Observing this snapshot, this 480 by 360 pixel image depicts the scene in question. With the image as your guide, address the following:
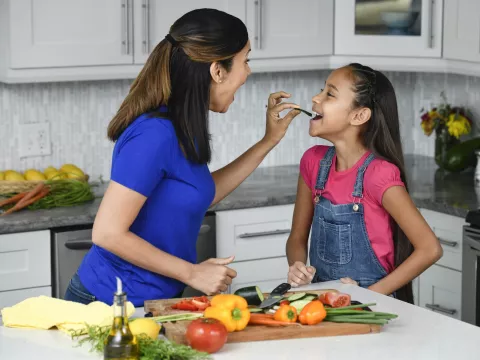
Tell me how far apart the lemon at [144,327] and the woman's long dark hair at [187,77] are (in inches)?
21.1

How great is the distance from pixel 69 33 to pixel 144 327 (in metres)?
1.93

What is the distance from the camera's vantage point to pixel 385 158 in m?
2.71

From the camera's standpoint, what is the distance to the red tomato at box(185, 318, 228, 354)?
1886 mm

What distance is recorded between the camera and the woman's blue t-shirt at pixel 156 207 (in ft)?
7.33

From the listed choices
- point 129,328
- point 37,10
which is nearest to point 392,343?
point 129,328

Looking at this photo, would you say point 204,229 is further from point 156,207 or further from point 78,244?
point 156,207

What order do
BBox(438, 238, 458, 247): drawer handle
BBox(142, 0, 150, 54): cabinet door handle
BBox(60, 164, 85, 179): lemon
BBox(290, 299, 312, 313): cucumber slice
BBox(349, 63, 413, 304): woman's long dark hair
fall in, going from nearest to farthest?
BBox(290, 299, 312, 313): cucumber slice < BBox(349, 63, 413, 304): woman's long dark hair < BBox(438, 238, 458, 247): drawer handle < BBox(142, 0, 150, 54): cabinet door handle < BBox(60, 164, 85, 179): lemon

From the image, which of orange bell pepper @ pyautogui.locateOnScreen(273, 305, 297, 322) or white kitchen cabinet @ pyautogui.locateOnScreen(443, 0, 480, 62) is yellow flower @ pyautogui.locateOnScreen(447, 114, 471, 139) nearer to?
white kitchen cabinet @ pyautogui.locateOnScreen(443, 0, 480, 62)

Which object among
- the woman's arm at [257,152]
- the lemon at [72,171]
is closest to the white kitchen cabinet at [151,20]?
the lemon at [72,171]

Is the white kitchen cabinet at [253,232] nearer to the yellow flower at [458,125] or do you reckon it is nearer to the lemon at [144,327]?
the yellow flower at [458,125]

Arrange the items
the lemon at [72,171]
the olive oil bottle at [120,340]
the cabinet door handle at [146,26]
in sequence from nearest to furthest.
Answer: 1. the olive oil bottle at [120,340]
2. the cabinet door handle at [146,26]
3. the lemon at [72,171]

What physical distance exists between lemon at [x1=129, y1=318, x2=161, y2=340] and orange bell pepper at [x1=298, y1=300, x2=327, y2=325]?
342 millimetres

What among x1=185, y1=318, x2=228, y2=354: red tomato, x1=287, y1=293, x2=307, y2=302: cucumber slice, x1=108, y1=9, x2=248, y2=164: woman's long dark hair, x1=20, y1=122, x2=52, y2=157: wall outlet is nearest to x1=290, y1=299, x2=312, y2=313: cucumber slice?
x1=287, y1=293, x2=307, y2=302: cucumber slice

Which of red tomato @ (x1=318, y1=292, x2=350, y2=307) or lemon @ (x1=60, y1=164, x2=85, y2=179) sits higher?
lemon @ (x1=60, y1=164, x2=85, y2=179)
